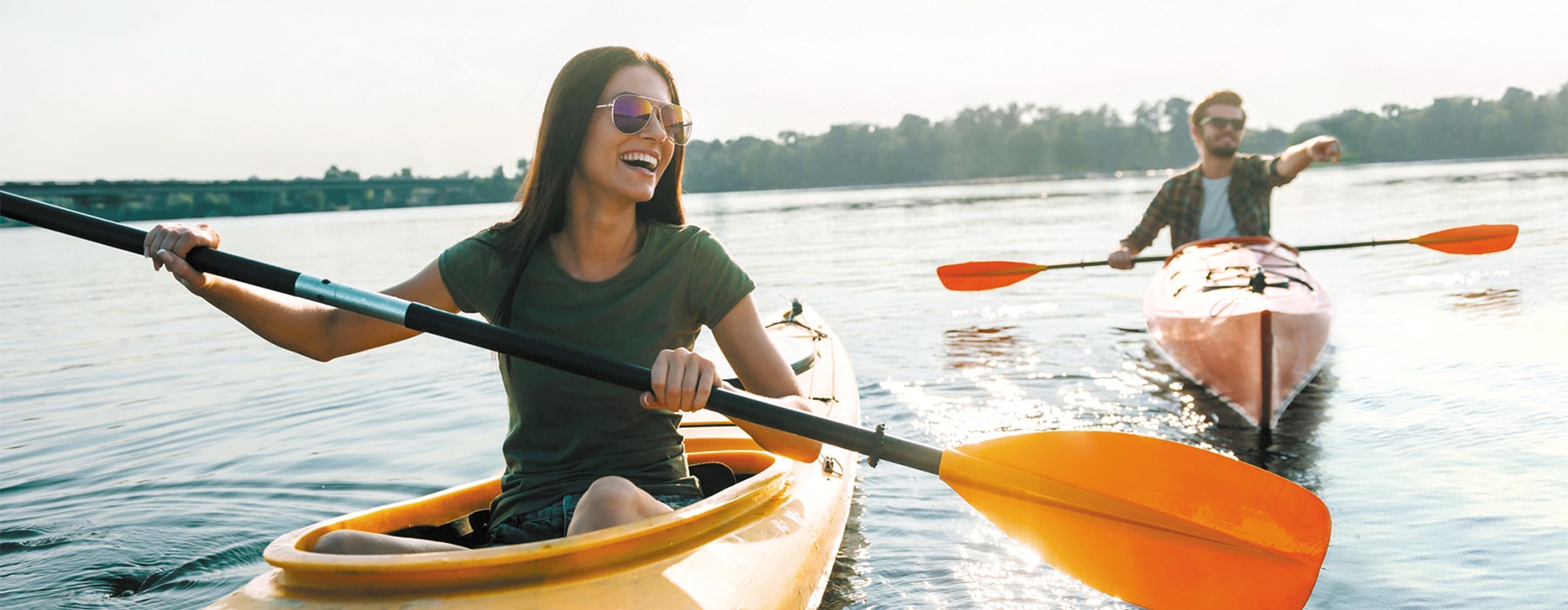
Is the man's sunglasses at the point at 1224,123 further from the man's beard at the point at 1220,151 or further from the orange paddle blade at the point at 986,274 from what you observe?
the orange paddle blade at the point at 986,274

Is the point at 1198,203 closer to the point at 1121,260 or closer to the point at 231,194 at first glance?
the point at 1121,260

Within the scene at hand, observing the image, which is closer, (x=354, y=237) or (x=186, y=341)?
(x=186, y=341)

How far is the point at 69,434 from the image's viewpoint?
23.6 feet

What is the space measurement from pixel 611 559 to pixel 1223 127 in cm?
664

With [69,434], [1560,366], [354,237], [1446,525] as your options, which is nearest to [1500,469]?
[1446,525]

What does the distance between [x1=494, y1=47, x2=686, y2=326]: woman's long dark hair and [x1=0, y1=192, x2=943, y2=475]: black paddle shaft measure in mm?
186

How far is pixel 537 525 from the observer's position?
2.60 meters

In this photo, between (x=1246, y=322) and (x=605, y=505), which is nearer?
(x=605, y=505)

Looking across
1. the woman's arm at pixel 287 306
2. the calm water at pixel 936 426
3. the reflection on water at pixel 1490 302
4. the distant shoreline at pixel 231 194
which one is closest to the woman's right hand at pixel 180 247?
the woman's arm at pixel 287 306

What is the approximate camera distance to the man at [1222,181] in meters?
7.77

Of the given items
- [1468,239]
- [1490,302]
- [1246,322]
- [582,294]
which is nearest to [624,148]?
[582,294]

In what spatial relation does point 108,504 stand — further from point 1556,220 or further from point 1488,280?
point 1556,220

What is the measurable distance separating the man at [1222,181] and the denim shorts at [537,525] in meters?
6.46

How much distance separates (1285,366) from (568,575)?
4596 millimetres
